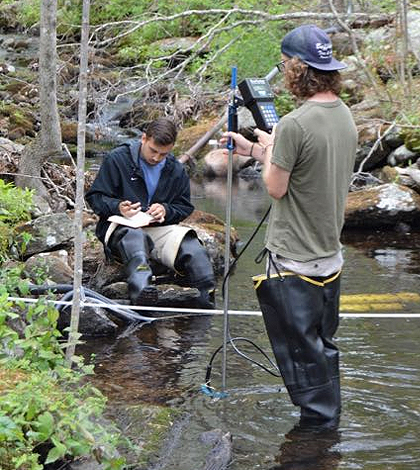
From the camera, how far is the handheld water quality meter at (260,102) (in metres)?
4.62

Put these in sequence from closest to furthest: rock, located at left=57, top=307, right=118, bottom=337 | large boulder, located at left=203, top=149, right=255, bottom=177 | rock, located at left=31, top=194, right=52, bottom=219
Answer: rock, located at left=57, top=307, right=118, bottom=337 → rock, located at left=31, top=194, right=52, bottom=219 → large boulder, located at left=203, top=149, right=255, bottom=177

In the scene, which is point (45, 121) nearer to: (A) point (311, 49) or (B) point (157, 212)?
(B) point (157, 212)

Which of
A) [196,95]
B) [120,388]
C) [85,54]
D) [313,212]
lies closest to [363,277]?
[120,388]

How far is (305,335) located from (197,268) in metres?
2.84

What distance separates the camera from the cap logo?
422 cm

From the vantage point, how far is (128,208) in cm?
695

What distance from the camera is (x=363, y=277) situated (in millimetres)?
8422

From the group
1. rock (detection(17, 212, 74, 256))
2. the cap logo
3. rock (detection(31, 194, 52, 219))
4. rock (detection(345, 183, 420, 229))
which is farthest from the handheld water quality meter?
rock (detection(345, 183, 420, 229))

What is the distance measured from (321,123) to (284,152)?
215 mm

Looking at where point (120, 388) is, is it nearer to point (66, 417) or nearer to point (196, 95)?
point (66, 417)

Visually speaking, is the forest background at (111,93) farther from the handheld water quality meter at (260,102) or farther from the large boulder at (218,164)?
the handheld water quality meter at (260,102)

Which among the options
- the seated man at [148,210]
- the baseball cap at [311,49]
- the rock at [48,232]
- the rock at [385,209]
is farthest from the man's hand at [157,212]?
the rock at [385,209]

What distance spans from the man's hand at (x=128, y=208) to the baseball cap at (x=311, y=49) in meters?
2.87

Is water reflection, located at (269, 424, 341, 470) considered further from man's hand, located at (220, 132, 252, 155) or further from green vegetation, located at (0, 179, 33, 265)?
green vegetation, located at (0, 179, 33, 265)
